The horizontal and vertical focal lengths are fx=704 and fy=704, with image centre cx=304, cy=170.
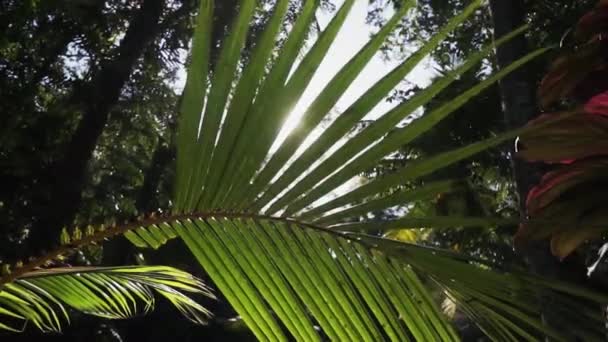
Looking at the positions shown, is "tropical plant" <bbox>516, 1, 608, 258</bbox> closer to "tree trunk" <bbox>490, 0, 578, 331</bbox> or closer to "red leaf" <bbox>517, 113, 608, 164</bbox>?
"red leaf" <bbox>517, 113, 608, 164</bbox>

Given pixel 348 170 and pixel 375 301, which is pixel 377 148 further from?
pixel 375 301

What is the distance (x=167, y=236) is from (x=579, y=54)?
1.51 meters

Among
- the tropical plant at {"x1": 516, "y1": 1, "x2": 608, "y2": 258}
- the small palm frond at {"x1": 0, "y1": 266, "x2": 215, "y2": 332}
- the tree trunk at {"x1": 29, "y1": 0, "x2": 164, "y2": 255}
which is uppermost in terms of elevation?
the tree trunk at {"x1": 29, "y1": 0, "x2": 164, "y2": 255}

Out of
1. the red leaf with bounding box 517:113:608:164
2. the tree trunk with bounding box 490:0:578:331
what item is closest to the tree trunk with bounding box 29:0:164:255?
the tree trunk with bounding box 490:0:578:331

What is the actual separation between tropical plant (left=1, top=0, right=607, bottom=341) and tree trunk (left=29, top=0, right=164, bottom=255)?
690 cm

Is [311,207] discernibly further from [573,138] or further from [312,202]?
[573,138]

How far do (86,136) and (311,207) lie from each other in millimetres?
7945

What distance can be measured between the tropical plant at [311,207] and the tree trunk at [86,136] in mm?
6899

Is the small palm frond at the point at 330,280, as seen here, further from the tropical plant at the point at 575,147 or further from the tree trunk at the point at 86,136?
the tree trunk at the point at 86,136

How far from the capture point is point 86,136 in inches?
332

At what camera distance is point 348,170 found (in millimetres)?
885

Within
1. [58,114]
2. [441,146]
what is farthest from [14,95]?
[441,146]

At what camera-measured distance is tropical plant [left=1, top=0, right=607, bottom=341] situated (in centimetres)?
85

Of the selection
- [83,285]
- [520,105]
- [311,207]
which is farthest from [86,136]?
[311,207]
